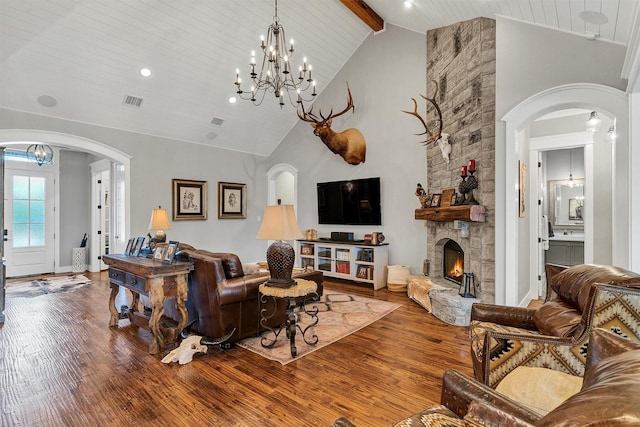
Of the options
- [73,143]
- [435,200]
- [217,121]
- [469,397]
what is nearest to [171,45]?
[217,121]

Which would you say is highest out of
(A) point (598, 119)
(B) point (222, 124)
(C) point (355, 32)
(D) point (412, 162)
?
(C) point (355, 32)

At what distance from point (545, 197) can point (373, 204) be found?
390 cm

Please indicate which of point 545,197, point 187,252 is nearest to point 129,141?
point 187,252

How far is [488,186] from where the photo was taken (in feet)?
12.3

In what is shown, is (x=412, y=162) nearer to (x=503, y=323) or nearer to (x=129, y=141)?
(x=503, y=323)

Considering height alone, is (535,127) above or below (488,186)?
above

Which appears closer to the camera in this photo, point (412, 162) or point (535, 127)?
point (535, 127)

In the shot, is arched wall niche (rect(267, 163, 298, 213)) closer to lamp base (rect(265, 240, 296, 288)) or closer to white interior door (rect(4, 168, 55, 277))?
lamp base (rect(265, 240, 296, 288))

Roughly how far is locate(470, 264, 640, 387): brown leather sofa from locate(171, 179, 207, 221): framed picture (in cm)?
608

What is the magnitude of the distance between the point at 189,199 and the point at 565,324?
6.66m

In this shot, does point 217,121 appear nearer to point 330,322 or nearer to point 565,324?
point 330,322

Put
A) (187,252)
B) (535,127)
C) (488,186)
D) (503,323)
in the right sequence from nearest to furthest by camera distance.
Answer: (503,323) < (187,252) < (488,186) < (535,127)

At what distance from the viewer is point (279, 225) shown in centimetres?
301

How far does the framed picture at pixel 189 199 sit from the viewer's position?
6.58 m
